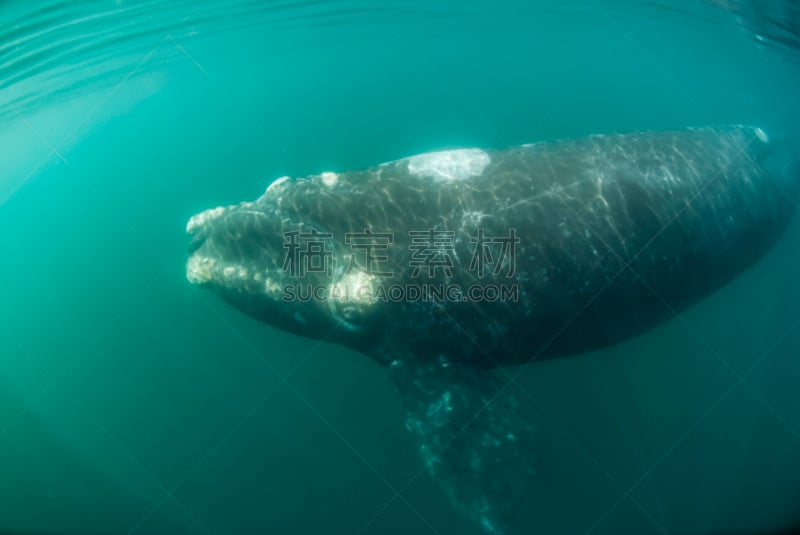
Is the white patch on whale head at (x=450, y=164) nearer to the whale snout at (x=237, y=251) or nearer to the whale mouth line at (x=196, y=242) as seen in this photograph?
the whale snout at (x=237, y=251)

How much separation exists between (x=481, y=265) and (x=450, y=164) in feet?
8.96

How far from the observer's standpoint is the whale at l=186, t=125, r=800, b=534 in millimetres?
8156

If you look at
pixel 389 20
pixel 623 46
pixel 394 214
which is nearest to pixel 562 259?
pixel 394 214

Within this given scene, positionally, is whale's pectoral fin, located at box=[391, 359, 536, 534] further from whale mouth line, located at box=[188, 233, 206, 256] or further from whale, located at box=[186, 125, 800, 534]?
whale mouth line, located at box=[188, 233, 206, 256]

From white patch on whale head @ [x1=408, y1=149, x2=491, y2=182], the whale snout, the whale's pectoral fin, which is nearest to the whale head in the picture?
the whale snout

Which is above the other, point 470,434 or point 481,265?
point 481,265

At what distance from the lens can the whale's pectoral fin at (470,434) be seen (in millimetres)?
7785

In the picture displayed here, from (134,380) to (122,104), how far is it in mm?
32265

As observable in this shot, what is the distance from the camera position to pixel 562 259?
812cm

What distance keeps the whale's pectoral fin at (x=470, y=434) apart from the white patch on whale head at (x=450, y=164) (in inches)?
166

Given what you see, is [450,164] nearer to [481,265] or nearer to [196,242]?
[481,265]

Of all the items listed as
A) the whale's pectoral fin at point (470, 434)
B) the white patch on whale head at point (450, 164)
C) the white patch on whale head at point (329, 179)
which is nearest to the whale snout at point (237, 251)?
the white patch on whale head at point (329, 179)

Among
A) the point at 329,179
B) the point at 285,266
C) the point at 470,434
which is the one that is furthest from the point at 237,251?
the point at 470,434

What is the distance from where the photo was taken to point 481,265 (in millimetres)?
8117
